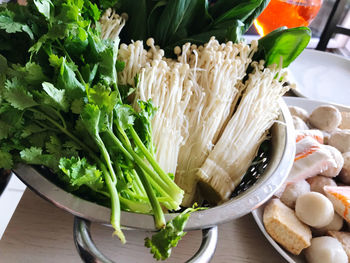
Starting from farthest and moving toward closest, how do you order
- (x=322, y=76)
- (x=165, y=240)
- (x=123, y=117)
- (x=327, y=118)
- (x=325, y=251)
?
(x=322, y=76), (x=327, y=118), (x=325, y=251), (x=123, y=117), (x=165, y=240)

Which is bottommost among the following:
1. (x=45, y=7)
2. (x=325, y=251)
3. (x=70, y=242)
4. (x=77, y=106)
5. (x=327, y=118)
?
(x=70, y=242)

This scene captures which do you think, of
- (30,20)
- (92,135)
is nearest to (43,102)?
(92,135)

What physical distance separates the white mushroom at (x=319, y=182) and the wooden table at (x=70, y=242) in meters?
0.19

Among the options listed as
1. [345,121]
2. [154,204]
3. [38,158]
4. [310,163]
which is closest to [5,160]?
[38,158]

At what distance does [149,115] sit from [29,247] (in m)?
0.40

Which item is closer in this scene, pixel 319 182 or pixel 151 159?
pixel 151 159

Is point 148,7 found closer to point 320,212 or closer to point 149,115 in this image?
point 149,115

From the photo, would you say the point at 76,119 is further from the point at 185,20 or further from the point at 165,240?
the point at 185,20

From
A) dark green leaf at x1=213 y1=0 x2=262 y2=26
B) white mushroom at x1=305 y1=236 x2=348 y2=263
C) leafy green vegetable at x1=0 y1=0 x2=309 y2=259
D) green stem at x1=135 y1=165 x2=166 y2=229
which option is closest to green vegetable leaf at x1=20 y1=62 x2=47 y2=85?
leafy green vegetable at x1=0 y1=0 x2=309 y2=259

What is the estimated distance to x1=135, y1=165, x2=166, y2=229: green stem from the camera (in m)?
0.53

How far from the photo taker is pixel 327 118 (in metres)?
1.04

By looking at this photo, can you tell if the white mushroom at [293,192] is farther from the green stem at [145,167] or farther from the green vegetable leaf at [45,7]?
the green vegetable leaf at [45,7]

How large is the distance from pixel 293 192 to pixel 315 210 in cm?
8

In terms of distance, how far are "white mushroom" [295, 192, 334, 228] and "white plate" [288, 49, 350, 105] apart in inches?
23.2
